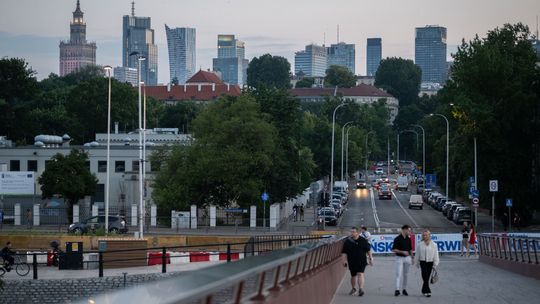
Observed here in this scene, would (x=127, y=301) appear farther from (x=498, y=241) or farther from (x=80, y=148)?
(x=80, y=148)

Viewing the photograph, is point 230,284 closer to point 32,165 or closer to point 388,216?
point 388,216

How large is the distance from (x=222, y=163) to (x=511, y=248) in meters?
46.6

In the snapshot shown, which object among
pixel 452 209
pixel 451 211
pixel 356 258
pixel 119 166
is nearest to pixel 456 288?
pixel 356 258

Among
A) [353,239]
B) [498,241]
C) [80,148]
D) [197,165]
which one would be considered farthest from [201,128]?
[353,239]

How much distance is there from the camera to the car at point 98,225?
64938mm

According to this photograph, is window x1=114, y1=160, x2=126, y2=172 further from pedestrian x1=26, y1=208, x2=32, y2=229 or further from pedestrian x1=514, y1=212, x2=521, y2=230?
pedestrian x1=514, y1=212, x2=521, y2=230

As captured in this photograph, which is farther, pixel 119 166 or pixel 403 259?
pixel 119 166

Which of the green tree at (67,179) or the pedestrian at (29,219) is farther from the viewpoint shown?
the green tree at (67,179)

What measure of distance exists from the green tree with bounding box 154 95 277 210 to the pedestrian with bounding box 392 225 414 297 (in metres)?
54.1

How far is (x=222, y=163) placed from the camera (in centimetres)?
7900

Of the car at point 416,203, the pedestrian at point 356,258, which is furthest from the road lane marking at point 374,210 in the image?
the pedestrian at point 356,258

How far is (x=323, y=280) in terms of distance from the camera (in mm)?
19609

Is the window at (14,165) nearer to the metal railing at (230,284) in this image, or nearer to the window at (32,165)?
the window at (32,165)

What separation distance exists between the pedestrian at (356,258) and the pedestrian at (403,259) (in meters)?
0.67
